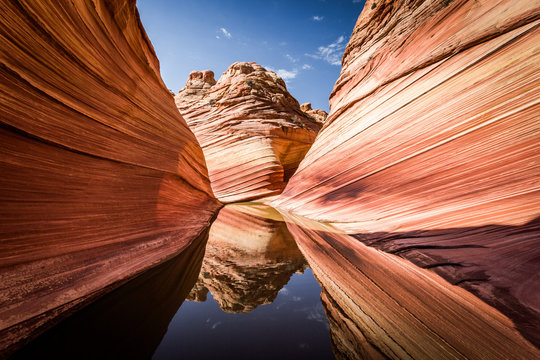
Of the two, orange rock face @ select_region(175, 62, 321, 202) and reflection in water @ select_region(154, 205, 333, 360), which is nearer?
reflection in water @ select_region(154, 205, 333, 360)

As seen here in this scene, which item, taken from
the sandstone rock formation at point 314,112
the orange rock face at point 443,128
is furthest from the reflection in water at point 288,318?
the sandstone rock formation at point 314,112

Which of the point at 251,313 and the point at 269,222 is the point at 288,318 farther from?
the point at 269,222

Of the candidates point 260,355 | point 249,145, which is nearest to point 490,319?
point 260,355

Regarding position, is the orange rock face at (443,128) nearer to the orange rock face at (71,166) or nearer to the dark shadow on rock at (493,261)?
the dark shadow on rock at (493,261)

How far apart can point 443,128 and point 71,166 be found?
3616 millimetres

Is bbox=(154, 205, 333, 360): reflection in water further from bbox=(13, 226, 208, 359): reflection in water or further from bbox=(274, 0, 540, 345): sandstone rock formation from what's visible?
bbox=(274, 0, 540, 345): sandstone rock formation

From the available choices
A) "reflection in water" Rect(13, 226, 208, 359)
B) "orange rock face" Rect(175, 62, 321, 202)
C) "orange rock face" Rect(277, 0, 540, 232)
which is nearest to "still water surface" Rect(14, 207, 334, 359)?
"reflection in water" Rect(13, 226, 208, 359)

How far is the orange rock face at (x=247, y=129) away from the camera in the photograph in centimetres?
697

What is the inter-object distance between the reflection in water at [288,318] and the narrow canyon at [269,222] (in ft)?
0.04

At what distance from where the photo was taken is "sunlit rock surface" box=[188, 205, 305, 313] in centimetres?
134

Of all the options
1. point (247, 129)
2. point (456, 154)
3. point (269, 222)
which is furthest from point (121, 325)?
point (247, 129)

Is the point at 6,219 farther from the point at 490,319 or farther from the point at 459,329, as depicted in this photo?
the point at 490,319

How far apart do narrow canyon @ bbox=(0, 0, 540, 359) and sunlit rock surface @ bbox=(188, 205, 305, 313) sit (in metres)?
0.02

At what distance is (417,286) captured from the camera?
1.33 m
